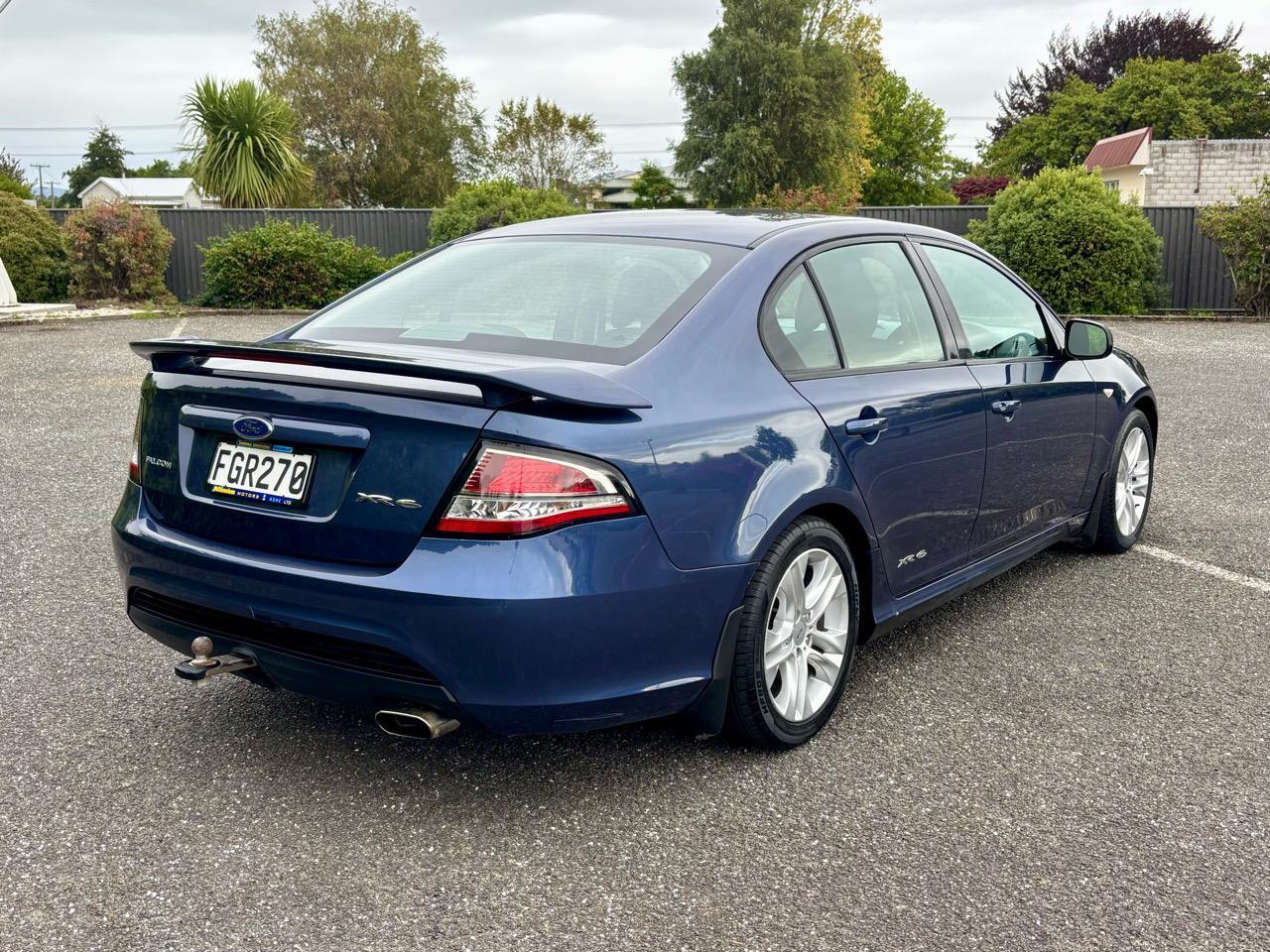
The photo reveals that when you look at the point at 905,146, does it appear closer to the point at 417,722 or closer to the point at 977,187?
the point at 977,187

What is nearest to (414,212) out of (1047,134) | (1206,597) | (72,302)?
(72,302)

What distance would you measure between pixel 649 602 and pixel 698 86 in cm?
4922

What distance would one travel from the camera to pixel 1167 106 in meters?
52.1

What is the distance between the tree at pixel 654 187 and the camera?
63.5 meters

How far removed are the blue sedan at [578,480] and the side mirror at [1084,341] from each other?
2.76ft

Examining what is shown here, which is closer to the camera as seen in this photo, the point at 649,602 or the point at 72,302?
the point at 649,602

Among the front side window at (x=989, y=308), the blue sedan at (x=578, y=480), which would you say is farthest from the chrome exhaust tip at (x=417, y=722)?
the front side window at (x=989, y=308)

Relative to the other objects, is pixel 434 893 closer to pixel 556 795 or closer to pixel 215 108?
pixel 556 795

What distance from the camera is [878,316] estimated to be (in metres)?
3.94

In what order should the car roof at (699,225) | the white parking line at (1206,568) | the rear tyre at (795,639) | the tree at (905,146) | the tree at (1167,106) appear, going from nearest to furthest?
the rear tyre at (795,639), the car roof at (699,225), the white parking line at (1206,568), the tree at (1167,106), the tree at (905,146)

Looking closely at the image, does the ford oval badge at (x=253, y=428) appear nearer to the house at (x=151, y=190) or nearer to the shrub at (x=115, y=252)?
the shrub at (x=115, y=252)

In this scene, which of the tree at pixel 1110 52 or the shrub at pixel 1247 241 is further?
the tree at pixel 1110 52

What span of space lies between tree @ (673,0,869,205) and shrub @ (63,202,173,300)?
1170 inches

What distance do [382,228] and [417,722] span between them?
23396 mm
